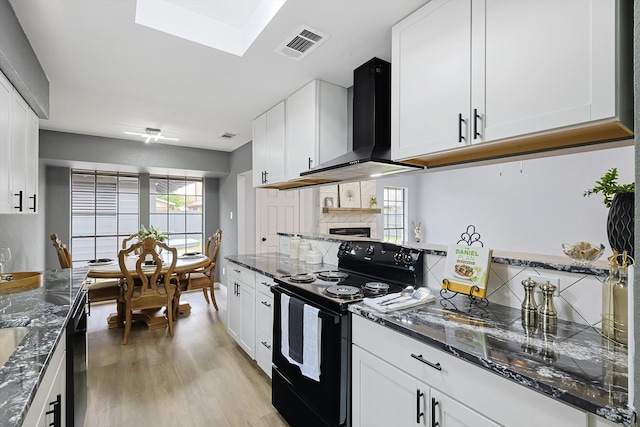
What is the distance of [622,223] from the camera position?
1.12 meters

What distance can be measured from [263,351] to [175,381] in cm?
78

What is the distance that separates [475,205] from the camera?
20.3ft

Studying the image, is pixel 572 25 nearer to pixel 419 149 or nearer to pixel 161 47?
pixel 419 149

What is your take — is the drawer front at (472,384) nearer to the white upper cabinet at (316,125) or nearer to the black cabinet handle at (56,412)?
the black cabinet handle at (56,412)

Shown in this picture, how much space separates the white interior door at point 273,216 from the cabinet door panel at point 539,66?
12.2 feet

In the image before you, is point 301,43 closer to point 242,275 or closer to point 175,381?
point 242,275

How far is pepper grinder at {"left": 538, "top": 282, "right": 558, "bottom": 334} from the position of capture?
125 cm

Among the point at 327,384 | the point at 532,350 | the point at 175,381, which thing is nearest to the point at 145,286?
the point at 175,381

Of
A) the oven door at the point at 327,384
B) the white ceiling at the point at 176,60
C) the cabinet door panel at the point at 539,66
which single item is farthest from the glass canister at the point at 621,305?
the white ceiling at the point at 176,60

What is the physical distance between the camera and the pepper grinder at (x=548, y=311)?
1.25 m

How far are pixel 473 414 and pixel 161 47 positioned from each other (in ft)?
8.67

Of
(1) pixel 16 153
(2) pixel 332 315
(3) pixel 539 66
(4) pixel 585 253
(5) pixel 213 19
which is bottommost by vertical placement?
(2) pixel 332 315

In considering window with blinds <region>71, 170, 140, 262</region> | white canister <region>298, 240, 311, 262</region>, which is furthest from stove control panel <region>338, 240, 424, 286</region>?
window with blinds <region>71, 170, 140, 262</region>

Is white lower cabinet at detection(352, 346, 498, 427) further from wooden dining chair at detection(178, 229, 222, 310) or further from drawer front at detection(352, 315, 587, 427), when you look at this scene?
wooden dining chair at detection(178, 229, 222, 310)
